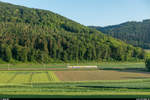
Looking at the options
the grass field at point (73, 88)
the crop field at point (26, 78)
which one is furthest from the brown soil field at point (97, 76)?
the crop field at point (26, 78)

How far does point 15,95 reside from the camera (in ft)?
90.1

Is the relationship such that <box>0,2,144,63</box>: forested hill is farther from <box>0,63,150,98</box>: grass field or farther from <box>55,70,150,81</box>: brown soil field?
<box>0,63,150,98</box>: grass field

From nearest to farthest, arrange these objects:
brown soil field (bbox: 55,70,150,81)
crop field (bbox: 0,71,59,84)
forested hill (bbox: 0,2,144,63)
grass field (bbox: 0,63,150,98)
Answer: grass field (bbox: 0,63,150,98) < crop field (bbox: 0,71,59,84) < brown soil field (bbox: 55,70,150,81) < forested hill (bbox: 0,2,144,63)

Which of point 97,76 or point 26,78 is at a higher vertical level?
point 26,78

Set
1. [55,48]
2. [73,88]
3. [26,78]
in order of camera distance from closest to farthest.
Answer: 1. [73,88]
2. [26,78]
3. [55,48]

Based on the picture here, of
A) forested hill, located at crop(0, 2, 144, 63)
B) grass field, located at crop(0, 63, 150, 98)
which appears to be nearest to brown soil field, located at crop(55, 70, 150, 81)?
grass field, located at crop(0, 63, 150, 98)

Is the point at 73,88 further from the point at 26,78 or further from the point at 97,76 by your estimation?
the point at 97,76

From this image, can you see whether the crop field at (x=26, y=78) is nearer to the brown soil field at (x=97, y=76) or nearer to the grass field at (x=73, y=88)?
the grass field at (x=73, y=88)

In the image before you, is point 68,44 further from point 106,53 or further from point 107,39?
point 107,39

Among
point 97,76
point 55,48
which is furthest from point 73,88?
point 55,48

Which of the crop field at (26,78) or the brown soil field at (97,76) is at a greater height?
the crop field at (26,78)

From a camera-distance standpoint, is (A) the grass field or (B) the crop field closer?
(A) the grass field

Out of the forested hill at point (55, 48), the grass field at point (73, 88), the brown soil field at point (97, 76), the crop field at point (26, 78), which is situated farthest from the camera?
the forested hill at point (55, 48)

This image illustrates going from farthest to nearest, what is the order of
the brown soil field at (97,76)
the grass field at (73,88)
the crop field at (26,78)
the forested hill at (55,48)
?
1. the forested hill at (55,48)
2. the brown soil field at (97,76)
3. the crop field at (26,78)
4. the grass field at (73,88)
